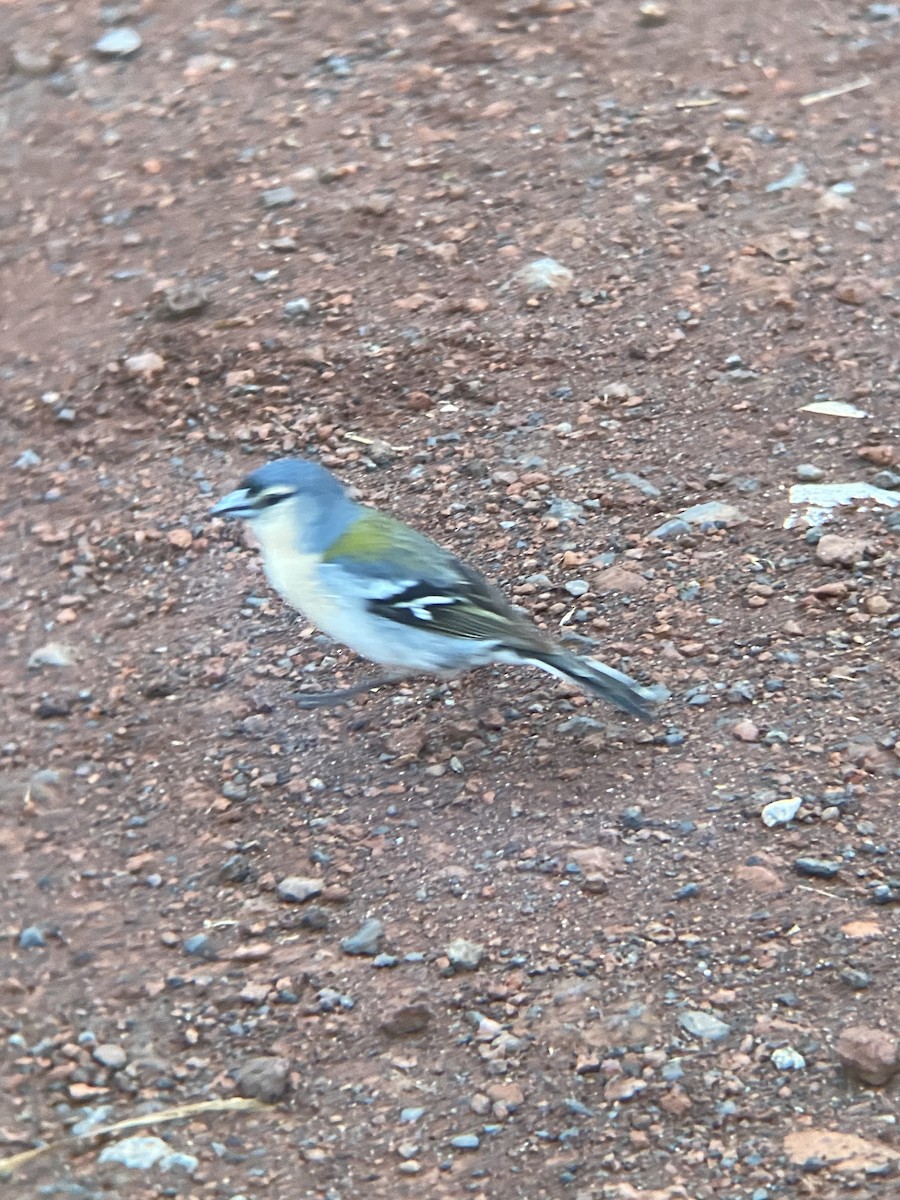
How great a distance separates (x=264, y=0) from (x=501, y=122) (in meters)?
1.62

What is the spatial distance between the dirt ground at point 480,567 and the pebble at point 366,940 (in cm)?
1

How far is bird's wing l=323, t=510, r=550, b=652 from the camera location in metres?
4.24

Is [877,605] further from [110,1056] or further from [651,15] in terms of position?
[651,15]

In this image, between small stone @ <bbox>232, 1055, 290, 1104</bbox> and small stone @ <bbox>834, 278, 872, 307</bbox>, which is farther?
small stone @ <bbox>834, 278, 872, 307</bbox>

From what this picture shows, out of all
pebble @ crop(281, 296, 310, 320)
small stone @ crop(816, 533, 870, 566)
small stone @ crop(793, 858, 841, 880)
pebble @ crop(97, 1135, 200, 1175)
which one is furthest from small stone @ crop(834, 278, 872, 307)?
pebble @ crop(97, 1135, 200, 1175)

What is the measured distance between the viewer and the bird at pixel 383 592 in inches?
166

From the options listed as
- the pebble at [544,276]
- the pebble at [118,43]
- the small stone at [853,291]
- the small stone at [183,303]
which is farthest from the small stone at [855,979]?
the pebble at [118,43]

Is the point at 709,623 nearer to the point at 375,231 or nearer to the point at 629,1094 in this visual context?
the point at 629,1094

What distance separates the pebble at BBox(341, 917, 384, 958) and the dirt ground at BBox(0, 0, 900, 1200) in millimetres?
12

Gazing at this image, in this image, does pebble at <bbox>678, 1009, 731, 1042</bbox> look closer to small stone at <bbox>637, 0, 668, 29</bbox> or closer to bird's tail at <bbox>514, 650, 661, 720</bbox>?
bird's tail at <bbox>514, 650, 661, 720</bbox>

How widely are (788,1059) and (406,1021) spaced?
2.88ft

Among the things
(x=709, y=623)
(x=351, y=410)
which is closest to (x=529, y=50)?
(x=351, y=410)

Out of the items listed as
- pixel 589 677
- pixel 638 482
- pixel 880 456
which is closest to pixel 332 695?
pixel 589 677

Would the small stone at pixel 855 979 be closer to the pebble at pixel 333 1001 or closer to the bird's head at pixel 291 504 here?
the pebble at pixel 333 1001
